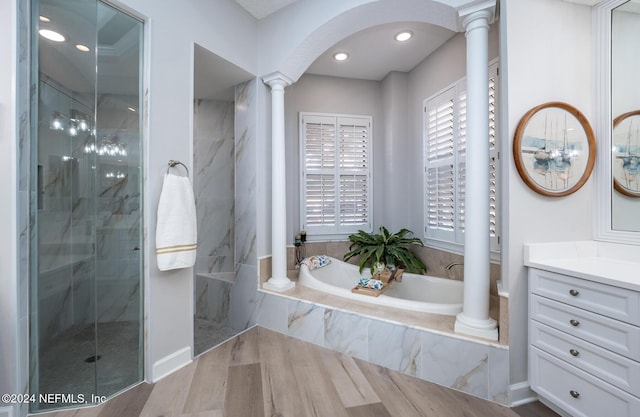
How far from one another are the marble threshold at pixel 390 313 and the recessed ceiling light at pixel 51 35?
2.23m

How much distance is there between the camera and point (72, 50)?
1.63m

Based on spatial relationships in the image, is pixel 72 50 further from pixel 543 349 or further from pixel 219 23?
pixel 543 349

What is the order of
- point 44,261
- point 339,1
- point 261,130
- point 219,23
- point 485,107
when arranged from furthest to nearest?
1. point 261,130
2. point 219,23
3. point 339,1
4. point 485,107
5. point 44,261

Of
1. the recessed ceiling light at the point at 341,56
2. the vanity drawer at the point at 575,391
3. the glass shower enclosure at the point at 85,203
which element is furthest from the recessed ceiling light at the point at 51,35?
the vanity drawer at the point at 575,391

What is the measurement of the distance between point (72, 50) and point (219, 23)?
1101mm

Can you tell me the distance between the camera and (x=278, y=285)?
2645 millimetres

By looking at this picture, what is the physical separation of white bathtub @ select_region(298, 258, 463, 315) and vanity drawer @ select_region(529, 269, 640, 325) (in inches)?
24.0

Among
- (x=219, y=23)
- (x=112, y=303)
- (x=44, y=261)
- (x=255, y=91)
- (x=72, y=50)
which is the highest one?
(x=219, y=23)

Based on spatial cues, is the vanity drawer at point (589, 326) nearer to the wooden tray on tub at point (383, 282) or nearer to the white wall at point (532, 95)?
the white wall at point (532, 95)

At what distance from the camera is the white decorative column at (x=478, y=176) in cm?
174

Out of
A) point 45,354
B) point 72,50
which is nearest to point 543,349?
point 45,354

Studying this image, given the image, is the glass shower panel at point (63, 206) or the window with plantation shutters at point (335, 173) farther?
the window with plantation shutters at point (335, 173)

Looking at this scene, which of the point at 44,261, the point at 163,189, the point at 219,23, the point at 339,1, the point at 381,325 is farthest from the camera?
the point at 219,23

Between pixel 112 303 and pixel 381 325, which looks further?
pixel 381 325
